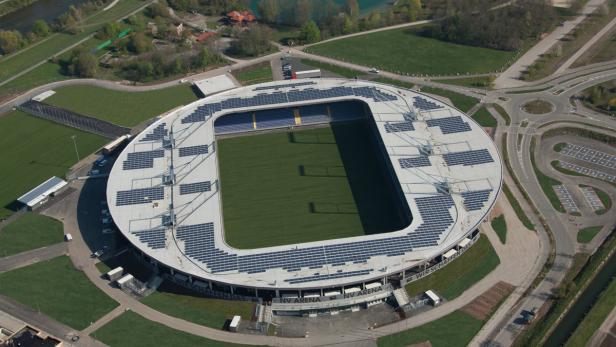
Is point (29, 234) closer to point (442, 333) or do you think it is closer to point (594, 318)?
point (442, 333)

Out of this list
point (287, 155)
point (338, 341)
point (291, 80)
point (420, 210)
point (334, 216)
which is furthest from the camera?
point (291, 80)

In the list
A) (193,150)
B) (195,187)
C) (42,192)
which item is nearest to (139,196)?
(195,187)

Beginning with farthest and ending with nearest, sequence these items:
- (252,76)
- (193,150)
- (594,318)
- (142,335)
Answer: (252,76) < (193,150) < (594,318) < (142,335)

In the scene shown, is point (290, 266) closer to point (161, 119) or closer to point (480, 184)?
point (480, 184)

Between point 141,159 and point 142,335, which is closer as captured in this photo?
point 142,335

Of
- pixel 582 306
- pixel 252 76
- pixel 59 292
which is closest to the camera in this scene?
pixel 582 306

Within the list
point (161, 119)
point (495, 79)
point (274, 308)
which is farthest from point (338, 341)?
point (495, 79)

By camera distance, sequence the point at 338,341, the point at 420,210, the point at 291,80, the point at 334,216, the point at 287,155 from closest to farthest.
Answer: the point at 338,341
the point at 420,210
the point at 334,216
the point at 287,155
the point at 291,80
